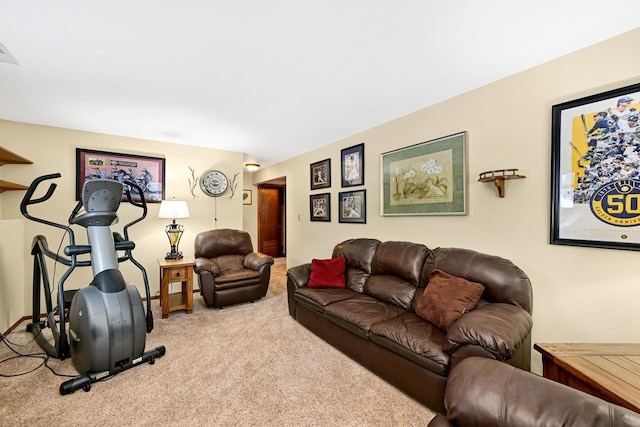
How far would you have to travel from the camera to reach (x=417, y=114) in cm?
297

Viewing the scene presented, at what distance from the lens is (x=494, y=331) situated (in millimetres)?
1566

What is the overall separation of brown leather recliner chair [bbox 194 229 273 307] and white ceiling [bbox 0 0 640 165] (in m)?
1.80

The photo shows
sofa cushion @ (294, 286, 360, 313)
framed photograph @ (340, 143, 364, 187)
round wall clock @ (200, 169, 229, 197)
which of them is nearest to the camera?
sofa cushion @ (294, 286, 360, 313)

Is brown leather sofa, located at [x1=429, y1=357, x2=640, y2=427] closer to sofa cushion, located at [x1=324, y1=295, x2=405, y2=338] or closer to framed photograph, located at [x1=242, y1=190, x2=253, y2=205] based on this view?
sofa cushion, located at [x1=324, y1=295, x2=405, y2=338]

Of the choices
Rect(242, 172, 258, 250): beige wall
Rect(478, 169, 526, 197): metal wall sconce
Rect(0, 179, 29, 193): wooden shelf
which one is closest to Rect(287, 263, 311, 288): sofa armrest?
Rect(478, 169, 526, 197): metal wall sconce

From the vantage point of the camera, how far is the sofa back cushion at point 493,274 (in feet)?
6.36

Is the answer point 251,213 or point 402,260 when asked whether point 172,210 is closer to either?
point 402,260

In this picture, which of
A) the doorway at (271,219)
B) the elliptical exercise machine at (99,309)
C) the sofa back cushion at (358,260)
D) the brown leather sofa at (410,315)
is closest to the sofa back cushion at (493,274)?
the brown leather sofa at (410,315)

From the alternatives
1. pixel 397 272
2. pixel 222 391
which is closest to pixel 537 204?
pixel 397 272

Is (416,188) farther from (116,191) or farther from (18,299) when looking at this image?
(18,299)

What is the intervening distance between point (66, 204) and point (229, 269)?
7.21 ft

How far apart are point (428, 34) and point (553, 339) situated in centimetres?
231

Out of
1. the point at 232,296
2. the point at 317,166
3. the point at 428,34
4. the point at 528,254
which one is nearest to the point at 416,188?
the point at 528,254

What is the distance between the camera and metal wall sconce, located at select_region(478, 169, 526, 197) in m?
2.09
